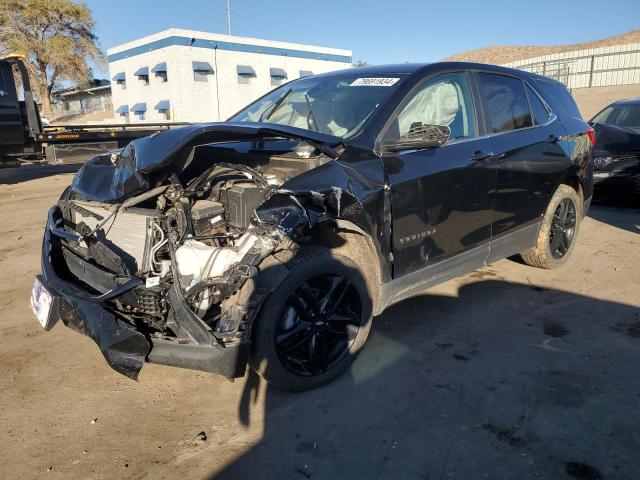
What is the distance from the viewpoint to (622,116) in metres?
8.91

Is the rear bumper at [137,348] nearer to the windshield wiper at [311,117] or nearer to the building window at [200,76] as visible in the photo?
the windshield wiper at [311,117]

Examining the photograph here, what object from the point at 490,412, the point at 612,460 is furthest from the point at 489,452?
the point at 612,460

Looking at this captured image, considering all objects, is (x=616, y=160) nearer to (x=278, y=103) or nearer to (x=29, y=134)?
(x=278, y=103)

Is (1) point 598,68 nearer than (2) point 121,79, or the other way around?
(1) point 598,68

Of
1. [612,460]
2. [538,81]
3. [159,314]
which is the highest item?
[538,81]

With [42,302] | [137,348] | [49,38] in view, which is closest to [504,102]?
[137,348]

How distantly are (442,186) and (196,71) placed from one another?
29.9m

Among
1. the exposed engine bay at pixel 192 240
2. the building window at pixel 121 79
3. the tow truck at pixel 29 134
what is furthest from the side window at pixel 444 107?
the building window at pixel 121 79

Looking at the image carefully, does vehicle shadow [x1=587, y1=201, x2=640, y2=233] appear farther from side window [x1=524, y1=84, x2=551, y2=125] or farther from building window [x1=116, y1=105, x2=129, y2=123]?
building window [x1=116, y1=105, x2=129, y2=123]

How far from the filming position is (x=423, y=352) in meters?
3.43

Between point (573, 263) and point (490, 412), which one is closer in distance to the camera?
point (490, 412)

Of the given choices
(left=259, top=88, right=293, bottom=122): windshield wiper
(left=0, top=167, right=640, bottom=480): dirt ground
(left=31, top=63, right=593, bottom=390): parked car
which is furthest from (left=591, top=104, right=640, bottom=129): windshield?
(left=259, top=88, right=293, bottom=122): windshield wiper

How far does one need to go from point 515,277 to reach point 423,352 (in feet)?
6.40

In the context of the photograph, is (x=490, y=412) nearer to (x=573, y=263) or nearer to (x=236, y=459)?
(x=236, y=459)
